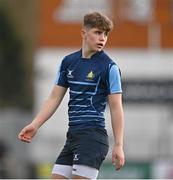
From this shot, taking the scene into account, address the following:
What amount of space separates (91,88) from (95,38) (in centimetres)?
44

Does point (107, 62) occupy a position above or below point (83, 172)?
above

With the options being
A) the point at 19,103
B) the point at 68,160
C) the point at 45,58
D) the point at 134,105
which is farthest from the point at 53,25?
the point at 68,160

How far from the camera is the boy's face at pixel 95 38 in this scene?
10195 mm

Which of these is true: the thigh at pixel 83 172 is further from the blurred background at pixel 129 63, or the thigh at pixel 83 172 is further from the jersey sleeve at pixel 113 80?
the blurred background at pixel 129 63

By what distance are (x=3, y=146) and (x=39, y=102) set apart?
161 inches

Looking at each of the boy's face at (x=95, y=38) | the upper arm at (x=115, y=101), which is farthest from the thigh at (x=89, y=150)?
the boy's face at (x=95, y=38)

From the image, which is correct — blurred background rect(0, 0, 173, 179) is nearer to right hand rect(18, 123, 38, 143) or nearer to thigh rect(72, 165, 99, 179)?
right hand rect(18, 123, 38, 143)

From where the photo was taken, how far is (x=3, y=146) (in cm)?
3253

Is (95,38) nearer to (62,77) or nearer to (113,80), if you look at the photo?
(113,80)

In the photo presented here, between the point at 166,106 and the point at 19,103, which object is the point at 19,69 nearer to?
the point at 19,103

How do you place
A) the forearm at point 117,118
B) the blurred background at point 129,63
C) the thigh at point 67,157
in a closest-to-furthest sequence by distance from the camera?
the forearm at point 117,118
the thigh at point 67,157
the blurred background at point 129,63

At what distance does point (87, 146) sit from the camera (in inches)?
401

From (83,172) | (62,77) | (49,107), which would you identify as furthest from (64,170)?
(62,77)

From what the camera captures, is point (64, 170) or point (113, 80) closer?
point (113, 80)
